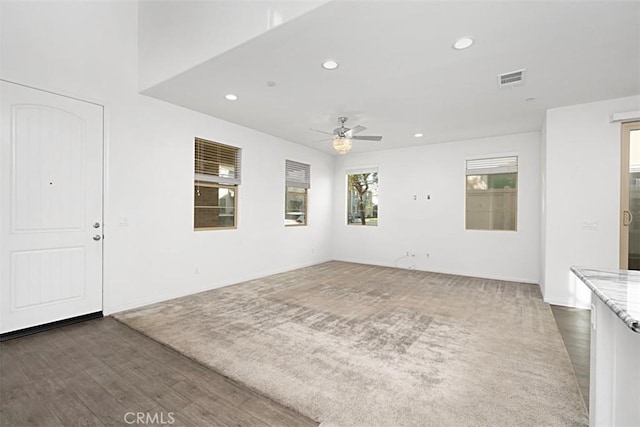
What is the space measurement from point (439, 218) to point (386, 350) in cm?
438

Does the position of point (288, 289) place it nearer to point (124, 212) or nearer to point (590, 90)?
point (124, 212)

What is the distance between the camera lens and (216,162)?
508 centimetres

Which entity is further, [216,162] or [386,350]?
[216,162]

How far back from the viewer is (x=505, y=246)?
5.79m

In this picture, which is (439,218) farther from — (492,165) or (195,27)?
(195,27)

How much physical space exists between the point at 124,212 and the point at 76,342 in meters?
1.58

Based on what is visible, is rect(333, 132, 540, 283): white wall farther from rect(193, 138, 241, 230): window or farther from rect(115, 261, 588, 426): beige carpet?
rect(193, 138, 241, 230): window

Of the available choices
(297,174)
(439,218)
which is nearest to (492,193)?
(439,218)

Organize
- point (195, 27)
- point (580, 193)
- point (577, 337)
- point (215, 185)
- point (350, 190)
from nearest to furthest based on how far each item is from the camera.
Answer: point (577, 337), point (195, 27), point (580, 193), point (215, 185), point (350, 190)

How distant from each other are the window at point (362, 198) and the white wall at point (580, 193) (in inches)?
143

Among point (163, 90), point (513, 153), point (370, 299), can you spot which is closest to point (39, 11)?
point (163, 90)

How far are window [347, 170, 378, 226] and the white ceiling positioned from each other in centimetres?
253

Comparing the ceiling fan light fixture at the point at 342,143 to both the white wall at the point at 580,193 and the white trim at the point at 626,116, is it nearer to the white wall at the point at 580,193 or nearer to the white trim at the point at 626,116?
→ the white wall at the point at 580,193

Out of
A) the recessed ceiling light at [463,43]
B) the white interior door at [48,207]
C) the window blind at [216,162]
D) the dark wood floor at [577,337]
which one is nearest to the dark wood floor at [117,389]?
the white interior door at [48,207]
